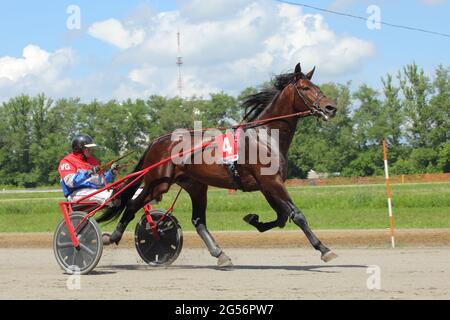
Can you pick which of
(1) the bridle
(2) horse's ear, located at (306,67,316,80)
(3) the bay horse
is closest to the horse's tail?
(3) the bay horse

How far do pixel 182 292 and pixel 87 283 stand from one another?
1.38 meters

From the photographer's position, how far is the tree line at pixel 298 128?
203 feet

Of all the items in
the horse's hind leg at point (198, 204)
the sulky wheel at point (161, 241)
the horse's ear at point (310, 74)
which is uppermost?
the horse's ear at point (310, 74)

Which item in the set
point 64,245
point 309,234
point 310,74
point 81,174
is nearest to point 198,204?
point 81,174

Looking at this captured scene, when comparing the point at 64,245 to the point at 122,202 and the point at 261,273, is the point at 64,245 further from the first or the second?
the point at 261,273

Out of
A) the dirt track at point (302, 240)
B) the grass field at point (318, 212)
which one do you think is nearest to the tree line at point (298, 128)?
the grass field at point (318, 212)

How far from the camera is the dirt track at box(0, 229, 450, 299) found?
23.1 ft

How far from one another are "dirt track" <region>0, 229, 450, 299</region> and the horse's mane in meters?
1.95

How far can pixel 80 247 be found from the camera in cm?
916

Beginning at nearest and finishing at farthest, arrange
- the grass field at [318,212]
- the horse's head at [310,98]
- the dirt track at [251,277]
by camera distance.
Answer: the dirt track at [251,277], the horse's head at [310,98], the grass field at [318,212]

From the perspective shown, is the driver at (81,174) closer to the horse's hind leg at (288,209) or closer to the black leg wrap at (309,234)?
the horse's hind leg at (288,209)

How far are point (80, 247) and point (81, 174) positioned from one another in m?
0.90

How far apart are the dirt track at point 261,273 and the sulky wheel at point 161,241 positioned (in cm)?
19
